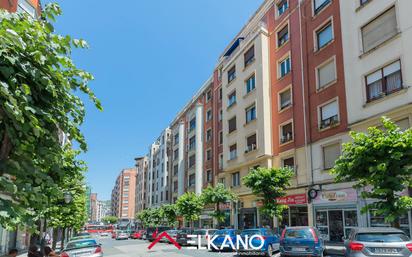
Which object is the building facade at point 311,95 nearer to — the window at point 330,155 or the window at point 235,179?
the window at point 330,155

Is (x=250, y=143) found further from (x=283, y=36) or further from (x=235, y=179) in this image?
(x=283, y=36)

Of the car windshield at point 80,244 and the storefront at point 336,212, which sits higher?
the storefront at point 336,212

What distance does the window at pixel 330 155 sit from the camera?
78.9 feet

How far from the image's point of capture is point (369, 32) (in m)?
22.2

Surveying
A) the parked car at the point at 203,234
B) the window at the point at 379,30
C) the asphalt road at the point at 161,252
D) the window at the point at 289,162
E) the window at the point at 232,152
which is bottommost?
the asphalt road at the point at 161,252

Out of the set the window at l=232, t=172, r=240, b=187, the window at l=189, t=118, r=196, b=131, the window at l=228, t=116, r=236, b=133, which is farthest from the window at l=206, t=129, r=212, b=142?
the window at l=232, t=172, r=240, b=187

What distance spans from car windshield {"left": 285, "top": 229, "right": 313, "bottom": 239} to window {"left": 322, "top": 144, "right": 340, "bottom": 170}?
8279 mm

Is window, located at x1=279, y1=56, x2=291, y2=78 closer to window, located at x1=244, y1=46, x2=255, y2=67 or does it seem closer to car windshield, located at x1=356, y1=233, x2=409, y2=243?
window, located at x1=244, y1=46, x2=255, y2=67

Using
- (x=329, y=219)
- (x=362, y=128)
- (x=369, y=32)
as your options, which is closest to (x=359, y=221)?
(x=329, y=219)

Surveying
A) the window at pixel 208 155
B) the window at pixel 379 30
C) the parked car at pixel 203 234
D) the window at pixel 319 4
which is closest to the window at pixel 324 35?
the window at pixel 319 4

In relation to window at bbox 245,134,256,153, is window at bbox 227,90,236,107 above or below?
above

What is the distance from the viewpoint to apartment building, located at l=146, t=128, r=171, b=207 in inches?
2803

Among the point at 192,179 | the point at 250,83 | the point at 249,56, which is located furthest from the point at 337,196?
the point at 192,179

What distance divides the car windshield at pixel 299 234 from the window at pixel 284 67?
636 inches
